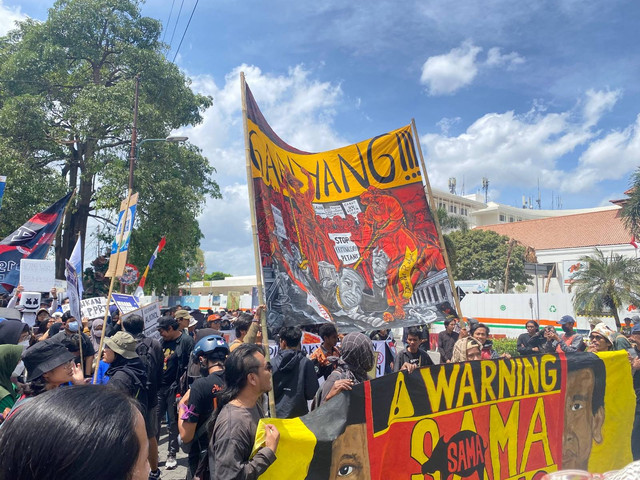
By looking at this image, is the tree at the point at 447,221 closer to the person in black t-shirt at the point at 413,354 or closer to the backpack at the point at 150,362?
the person in black t-shirt at the point at 413,354

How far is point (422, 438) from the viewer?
10.7ft

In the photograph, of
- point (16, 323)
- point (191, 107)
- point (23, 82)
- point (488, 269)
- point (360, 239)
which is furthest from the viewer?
point (488, 269)

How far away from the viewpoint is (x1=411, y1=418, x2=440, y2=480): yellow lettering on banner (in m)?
3.19

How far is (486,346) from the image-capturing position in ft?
22.0

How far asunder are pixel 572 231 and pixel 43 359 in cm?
6732

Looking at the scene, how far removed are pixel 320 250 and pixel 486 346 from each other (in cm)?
325

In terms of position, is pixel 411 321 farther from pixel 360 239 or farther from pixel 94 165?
pixel 94 165

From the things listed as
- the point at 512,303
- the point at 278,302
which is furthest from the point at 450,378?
the point at 512,303

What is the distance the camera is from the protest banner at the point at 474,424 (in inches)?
114

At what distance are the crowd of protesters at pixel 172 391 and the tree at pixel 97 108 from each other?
40.0ft

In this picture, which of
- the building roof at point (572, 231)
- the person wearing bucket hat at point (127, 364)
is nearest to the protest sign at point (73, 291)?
the person wearing bucket hat at point (127, 364)

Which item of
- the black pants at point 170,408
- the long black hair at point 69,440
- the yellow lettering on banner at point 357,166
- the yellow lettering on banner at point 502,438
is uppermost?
the yellow lettering on banner at point 357,166

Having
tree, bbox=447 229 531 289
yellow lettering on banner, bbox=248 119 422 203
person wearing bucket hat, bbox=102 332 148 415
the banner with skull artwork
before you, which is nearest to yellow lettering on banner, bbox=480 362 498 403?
the banner with skull artwork

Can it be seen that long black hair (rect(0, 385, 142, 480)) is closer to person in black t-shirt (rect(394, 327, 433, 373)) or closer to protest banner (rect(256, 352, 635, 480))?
protest banner (rect(256, 352, 635, 480))
